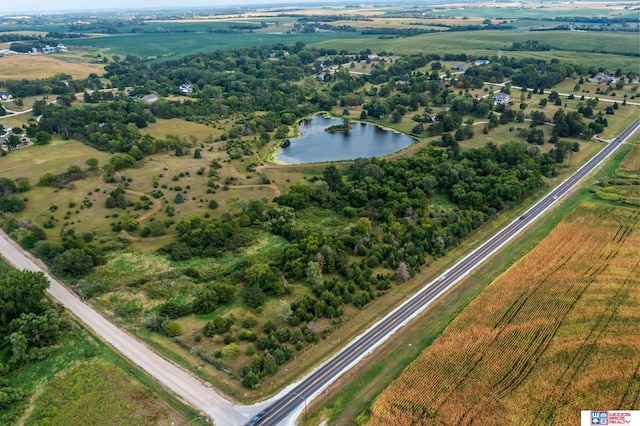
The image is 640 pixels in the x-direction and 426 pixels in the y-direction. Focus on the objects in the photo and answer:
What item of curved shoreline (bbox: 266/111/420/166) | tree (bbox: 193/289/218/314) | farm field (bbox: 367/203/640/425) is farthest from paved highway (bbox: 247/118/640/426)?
curved shoreline (bbox: 266/111/420/166)

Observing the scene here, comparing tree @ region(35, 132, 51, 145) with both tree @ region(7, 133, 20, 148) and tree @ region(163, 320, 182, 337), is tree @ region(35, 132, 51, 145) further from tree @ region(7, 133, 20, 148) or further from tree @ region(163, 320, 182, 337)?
tree @ region(163, 320, 182, 337)

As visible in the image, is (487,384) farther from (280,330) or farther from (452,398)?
(280,330)

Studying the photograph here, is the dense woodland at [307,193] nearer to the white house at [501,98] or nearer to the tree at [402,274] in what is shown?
the tree at [402,274]

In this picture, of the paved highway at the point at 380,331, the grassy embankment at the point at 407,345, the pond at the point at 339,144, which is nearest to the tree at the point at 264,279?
the paved highway at the point at 380,331

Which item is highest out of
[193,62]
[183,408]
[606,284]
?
[193,62]

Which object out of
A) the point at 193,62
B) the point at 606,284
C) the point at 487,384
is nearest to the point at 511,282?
the point at 606,284
